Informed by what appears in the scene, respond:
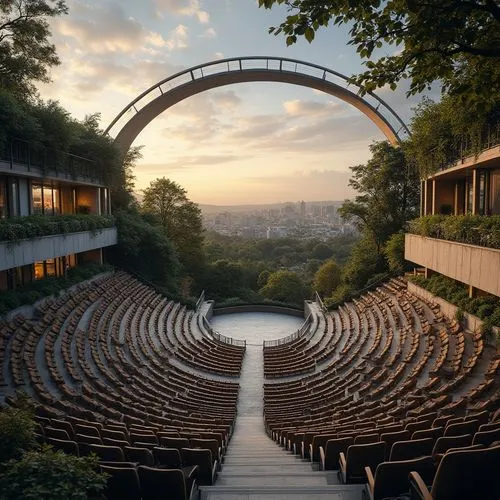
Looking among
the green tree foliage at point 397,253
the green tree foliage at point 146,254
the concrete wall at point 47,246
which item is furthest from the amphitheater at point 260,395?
the green tree foliage at point 146,254

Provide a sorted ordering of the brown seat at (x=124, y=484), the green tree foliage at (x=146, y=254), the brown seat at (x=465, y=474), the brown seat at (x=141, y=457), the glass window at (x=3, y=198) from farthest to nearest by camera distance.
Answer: the green tree foliage at (x=146, y=254)
the glass window at (x=3, y=198)
the brown seat at (x=141, y=457)
the brown seat at (x=124, y=484)
the brown seat at (x=465, y=474)

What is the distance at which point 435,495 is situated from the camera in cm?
388

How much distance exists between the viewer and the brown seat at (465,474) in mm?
3871

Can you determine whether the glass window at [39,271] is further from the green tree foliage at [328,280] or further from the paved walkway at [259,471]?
the green tree foliage at [328,280]

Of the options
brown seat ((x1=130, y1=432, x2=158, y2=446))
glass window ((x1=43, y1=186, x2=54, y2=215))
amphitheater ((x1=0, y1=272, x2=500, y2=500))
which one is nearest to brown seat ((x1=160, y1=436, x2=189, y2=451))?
amphitheater ((x1=0, y1=272, x2=500, y2=500))

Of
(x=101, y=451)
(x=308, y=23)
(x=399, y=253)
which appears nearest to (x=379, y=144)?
(x=399, y=253)

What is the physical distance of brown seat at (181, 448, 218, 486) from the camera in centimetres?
665

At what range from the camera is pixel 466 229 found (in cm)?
1688

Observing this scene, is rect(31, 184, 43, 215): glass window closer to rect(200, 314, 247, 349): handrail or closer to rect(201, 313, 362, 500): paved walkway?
rect(200, 314, 247, 349): handrail

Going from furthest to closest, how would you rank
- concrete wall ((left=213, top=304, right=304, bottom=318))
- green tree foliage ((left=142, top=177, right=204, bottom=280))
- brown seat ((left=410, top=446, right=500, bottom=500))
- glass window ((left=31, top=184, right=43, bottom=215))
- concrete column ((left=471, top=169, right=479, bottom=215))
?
green tree foliage ((left=142, top=177, right=204, bottom=280))
concrete wall ((left=213, top=304, right=304, bottom=318))
glass window ((left=31, top=184, right=43, bottom=215))
concrete column ((left=471, top=169, right=479, bottom=215))
brown seat ((left=410, top=446, right=500, bottom=500))

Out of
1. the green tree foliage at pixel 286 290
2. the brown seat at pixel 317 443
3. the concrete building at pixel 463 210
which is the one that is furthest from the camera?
the green tree foliage at pixel 286 290

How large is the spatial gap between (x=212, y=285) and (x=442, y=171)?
27.9 m

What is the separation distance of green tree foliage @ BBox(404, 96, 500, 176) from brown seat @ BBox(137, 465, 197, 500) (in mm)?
17231

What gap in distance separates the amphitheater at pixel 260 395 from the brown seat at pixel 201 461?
0.08ft
